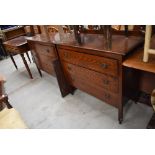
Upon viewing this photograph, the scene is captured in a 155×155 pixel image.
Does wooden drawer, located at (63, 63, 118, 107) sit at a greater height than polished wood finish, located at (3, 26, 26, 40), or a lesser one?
lesser

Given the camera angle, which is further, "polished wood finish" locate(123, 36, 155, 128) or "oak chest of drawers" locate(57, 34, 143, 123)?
"oak chest of drawers" locate(57, 34, 143, 123)

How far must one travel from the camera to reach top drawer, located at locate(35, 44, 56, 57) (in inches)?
74.4

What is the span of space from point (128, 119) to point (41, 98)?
1.20 m

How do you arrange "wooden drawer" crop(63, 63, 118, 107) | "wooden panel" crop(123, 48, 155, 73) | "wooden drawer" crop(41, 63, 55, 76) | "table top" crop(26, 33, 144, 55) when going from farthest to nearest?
"wooden drawer" crop(41, 63, 55, 76), "wooden drawer" crop(63, 63, 118, 107), "table top" crop(26, 33, 144, 55), "wooden panel" crop(123, 48, 155, 73)

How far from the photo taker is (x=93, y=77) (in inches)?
60.2

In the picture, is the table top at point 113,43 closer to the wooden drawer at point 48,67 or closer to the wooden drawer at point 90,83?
the wooden drawer at point 90,83

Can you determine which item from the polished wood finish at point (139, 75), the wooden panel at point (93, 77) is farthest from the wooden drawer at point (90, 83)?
the polished wood finish at point (139, 75)

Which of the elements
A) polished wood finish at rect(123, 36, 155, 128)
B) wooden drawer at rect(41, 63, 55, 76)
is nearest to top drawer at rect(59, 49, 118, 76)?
polished wood finish at rect(123, 36, 155, 128)

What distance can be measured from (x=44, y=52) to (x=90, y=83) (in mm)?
855

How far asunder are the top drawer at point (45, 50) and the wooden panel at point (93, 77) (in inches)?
8.9

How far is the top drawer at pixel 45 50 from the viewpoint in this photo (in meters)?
1.89

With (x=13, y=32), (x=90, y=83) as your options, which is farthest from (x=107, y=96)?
(x=13, y=32)

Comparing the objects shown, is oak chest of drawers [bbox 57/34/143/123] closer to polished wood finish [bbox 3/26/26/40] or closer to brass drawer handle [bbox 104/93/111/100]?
brass drawer handle [bbox 104/93/111/100]

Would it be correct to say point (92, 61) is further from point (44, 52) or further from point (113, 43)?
point (44, 52)
